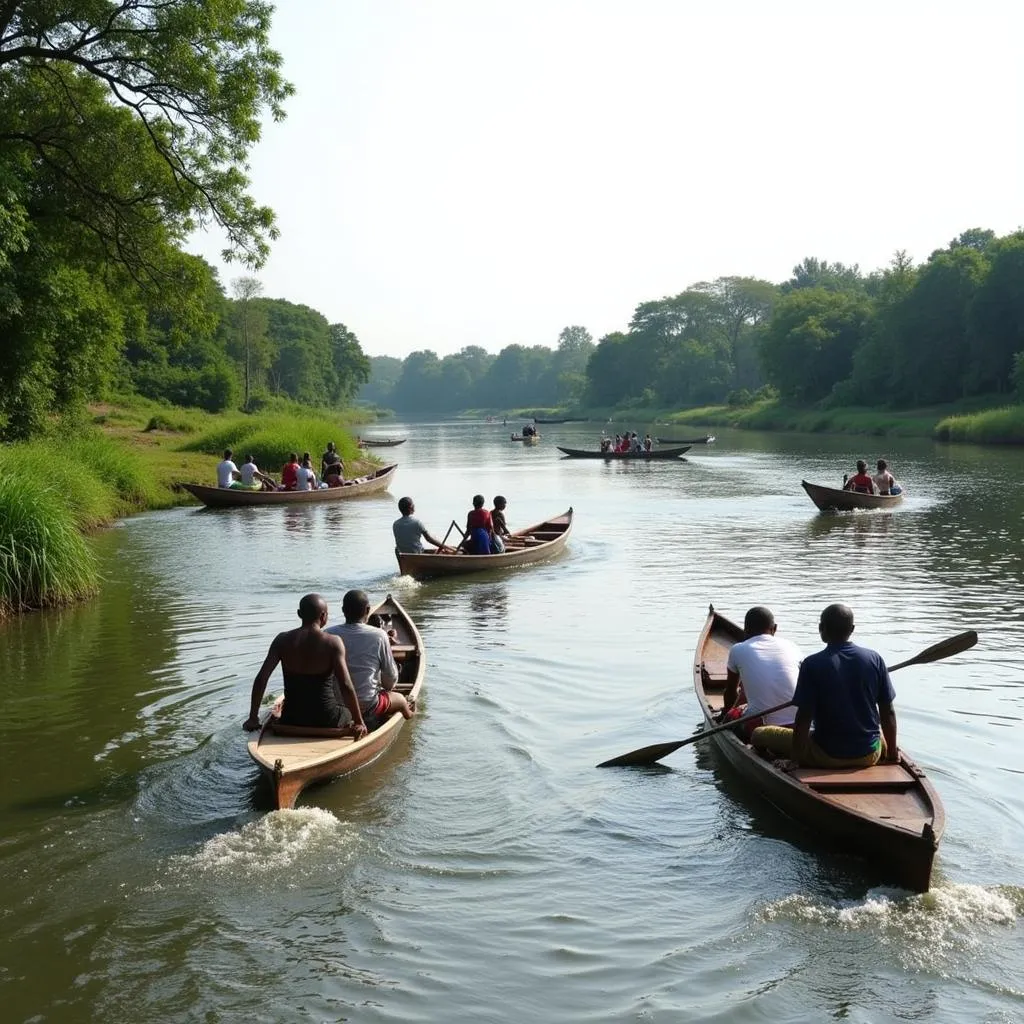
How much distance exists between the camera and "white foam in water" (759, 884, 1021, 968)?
20.8 feet

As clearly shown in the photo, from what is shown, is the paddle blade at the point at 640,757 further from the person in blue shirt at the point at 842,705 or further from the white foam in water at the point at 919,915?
the white foam in water at the point at 919,915

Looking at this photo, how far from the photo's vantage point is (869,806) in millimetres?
7285

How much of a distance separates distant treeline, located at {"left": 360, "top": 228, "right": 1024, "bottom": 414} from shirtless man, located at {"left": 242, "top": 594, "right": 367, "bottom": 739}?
191 ft

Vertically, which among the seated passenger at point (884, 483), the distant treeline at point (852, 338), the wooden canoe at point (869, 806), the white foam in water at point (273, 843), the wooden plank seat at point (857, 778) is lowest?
the white foam in water at point (273, 843)

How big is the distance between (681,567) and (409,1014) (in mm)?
→ 15538

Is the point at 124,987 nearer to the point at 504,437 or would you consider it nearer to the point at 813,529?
the point at 813,529

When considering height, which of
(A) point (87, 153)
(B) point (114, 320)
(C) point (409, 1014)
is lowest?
(C) point (409, 1014)

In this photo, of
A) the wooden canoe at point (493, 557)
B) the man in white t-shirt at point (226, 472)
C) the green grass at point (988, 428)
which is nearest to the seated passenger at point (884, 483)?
the wooden canoe at point (493, 557)

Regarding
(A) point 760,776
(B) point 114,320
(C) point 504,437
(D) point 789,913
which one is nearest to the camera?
(D) point 789,913

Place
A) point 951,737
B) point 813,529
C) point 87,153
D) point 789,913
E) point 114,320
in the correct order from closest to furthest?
point 789,913, point 951,737, point 87,153, point 813,529, point 114,320

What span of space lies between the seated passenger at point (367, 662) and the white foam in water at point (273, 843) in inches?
56.8

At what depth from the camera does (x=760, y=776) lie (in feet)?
27.5

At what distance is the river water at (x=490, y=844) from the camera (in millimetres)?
5965

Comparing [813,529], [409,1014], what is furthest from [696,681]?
[813,529]
